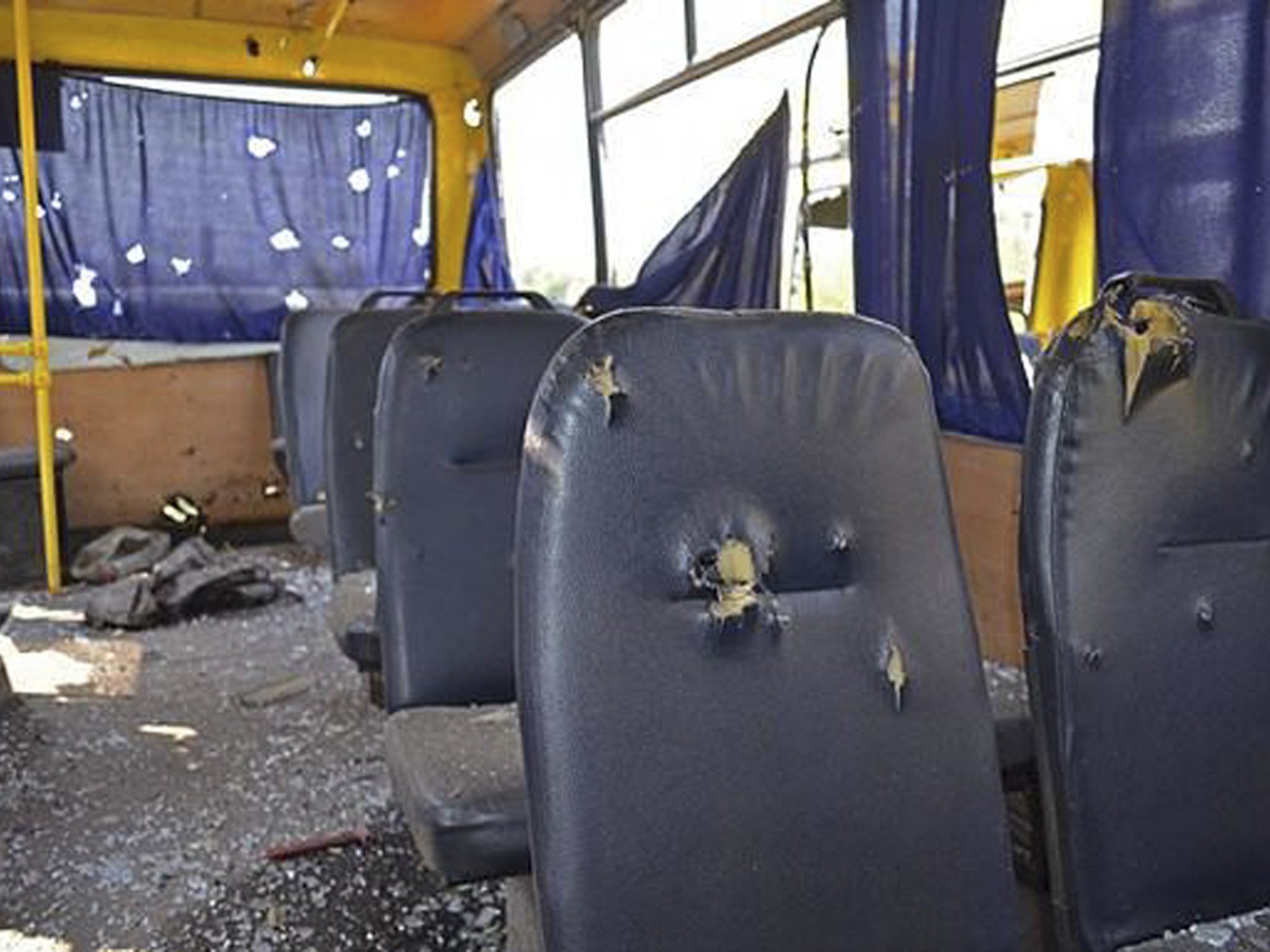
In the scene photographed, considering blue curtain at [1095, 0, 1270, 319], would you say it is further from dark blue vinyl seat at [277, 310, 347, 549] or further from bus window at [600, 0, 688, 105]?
dark blue vinyl seat at [277, 310, 347, 549]

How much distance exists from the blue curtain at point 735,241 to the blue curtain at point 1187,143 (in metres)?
1.24

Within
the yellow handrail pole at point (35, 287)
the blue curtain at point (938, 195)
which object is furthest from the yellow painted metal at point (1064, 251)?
the yellow handrail pole at point (35, 287)

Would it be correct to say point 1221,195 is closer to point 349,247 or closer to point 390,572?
point 390,572

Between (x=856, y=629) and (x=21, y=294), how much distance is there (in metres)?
5.15

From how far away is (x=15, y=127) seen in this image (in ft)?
16.7

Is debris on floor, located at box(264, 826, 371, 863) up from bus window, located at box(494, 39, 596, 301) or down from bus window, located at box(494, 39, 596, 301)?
down

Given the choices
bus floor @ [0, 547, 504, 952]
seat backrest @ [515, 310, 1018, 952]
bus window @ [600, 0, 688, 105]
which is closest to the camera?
seat backrest @ [515, 310, 1018, 952]

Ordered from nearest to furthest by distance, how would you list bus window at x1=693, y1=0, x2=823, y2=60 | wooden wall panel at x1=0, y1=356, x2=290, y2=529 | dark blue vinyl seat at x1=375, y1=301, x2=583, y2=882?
dark blue vinyl seat at x1=375, y1=301, x2=583, y2=882
bus window at x1=693, y1=0, x2=823, y2=60
wooden wall panel at x1=0, y1=356, x2=290, y2=529

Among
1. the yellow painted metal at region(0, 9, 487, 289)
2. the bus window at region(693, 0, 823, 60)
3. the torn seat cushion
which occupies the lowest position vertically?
the torn seat cushion

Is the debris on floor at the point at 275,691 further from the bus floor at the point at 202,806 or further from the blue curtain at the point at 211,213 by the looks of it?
the blue curtain at the point at 211,213

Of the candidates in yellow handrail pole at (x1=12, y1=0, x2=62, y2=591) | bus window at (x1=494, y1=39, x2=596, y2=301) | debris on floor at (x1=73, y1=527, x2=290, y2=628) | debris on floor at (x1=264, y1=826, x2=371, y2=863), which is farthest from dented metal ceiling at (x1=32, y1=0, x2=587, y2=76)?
debris on floor at (x1=264, y1=826, x2=371, y2=863)

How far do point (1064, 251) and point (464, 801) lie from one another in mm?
1771

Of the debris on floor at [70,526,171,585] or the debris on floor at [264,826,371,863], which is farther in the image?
the debris on floor at [70,526,171,585]

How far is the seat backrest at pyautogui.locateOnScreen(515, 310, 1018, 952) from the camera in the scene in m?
0.95
